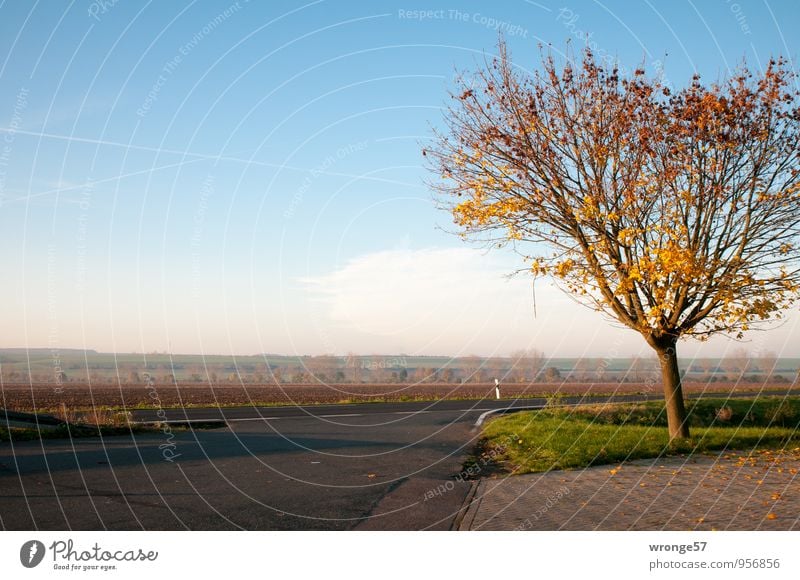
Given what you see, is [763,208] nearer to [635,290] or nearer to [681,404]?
[635,290]

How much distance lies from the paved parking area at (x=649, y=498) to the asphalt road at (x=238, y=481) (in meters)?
0.74

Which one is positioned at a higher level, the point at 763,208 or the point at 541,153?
the point at 541,153

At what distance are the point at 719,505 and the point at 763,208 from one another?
759cm

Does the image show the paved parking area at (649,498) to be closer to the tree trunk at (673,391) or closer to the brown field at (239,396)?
the tree trunk at (673,391)

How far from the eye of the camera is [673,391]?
1518cm

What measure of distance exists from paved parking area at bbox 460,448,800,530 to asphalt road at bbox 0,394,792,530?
2.44 feet

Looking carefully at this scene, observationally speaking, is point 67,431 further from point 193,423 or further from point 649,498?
point 649,498

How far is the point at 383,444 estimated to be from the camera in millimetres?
16375

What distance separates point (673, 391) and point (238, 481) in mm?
9832

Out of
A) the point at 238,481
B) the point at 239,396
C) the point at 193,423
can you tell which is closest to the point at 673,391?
the point at 238,481

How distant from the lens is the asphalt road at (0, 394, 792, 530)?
8203mm

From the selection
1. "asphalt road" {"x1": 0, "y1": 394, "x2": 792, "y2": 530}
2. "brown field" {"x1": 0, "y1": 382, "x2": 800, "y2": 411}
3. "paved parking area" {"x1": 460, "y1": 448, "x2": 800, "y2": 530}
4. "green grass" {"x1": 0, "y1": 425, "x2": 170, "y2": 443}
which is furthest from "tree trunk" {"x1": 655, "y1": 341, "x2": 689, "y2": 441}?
"green grass" {"x1": 0, "y1": 425, "x2": 170, "y2": 443}

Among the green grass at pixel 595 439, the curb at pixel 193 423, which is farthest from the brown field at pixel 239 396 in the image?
the curb at pixel 193 423
